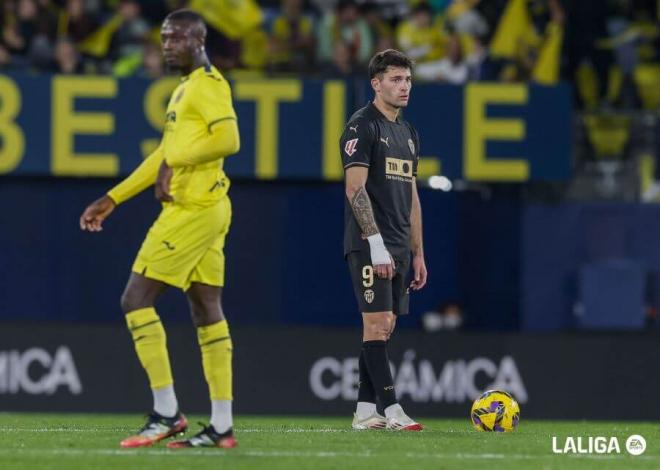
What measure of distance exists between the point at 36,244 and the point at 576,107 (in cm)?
568

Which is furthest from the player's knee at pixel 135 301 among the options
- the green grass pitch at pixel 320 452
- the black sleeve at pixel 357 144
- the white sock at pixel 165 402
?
the black sleeve at pixel 357 144

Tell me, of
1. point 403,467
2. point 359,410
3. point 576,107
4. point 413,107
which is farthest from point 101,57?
point 403,467

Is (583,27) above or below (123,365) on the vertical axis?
above

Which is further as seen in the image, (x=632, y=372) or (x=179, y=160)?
(x=632, y=372)

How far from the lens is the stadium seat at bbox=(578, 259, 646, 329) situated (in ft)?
45.9

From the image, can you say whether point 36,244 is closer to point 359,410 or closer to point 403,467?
point 359,410

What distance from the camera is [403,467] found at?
6.92 meters

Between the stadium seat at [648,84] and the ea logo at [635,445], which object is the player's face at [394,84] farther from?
the stadium seat at [648,84]

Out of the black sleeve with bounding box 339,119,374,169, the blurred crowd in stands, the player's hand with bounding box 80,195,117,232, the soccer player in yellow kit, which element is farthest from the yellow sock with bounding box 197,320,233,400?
the blurred crowd in stands

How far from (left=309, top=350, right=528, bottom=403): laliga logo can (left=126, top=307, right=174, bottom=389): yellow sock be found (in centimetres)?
623

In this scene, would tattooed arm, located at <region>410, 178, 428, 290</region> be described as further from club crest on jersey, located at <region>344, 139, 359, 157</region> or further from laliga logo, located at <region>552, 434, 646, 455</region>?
laliga logo, located at <region>552, 434, 646, 455</region>

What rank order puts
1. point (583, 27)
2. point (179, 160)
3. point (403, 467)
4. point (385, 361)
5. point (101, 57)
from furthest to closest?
point (583, 27)
point (101, 57)
point (385, 361)
point (179, 160)
point (403, 467)

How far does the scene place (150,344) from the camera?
747cm

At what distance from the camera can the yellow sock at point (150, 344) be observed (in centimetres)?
746
